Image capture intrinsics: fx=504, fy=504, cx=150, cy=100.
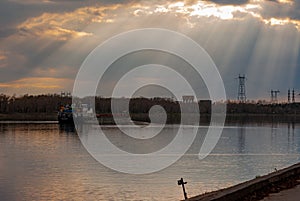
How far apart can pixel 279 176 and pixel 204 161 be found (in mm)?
15703

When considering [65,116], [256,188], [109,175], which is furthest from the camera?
[65,116]

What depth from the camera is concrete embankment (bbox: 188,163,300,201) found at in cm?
841

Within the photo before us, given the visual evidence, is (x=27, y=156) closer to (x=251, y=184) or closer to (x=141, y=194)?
(x=141, y=194)

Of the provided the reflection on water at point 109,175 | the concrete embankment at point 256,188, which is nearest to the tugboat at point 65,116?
the reflection on water at point 109,175

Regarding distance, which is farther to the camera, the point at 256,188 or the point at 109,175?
the point at 109,175

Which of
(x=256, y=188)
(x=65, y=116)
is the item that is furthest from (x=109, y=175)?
(x=65, y=116)

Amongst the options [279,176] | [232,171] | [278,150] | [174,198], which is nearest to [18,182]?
→ [174,198]

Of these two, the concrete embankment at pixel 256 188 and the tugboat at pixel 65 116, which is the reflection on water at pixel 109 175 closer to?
the concrete embankment at pixel 256 188

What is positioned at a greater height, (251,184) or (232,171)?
(251,184)

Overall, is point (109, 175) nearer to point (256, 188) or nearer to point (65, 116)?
point (256, 188)

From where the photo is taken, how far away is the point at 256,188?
954 cm

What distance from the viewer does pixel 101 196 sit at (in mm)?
16094

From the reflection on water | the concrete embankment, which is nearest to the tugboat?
the reflection on water

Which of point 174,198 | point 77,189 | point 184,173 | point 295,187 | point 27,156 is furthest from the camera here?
point 27,156
